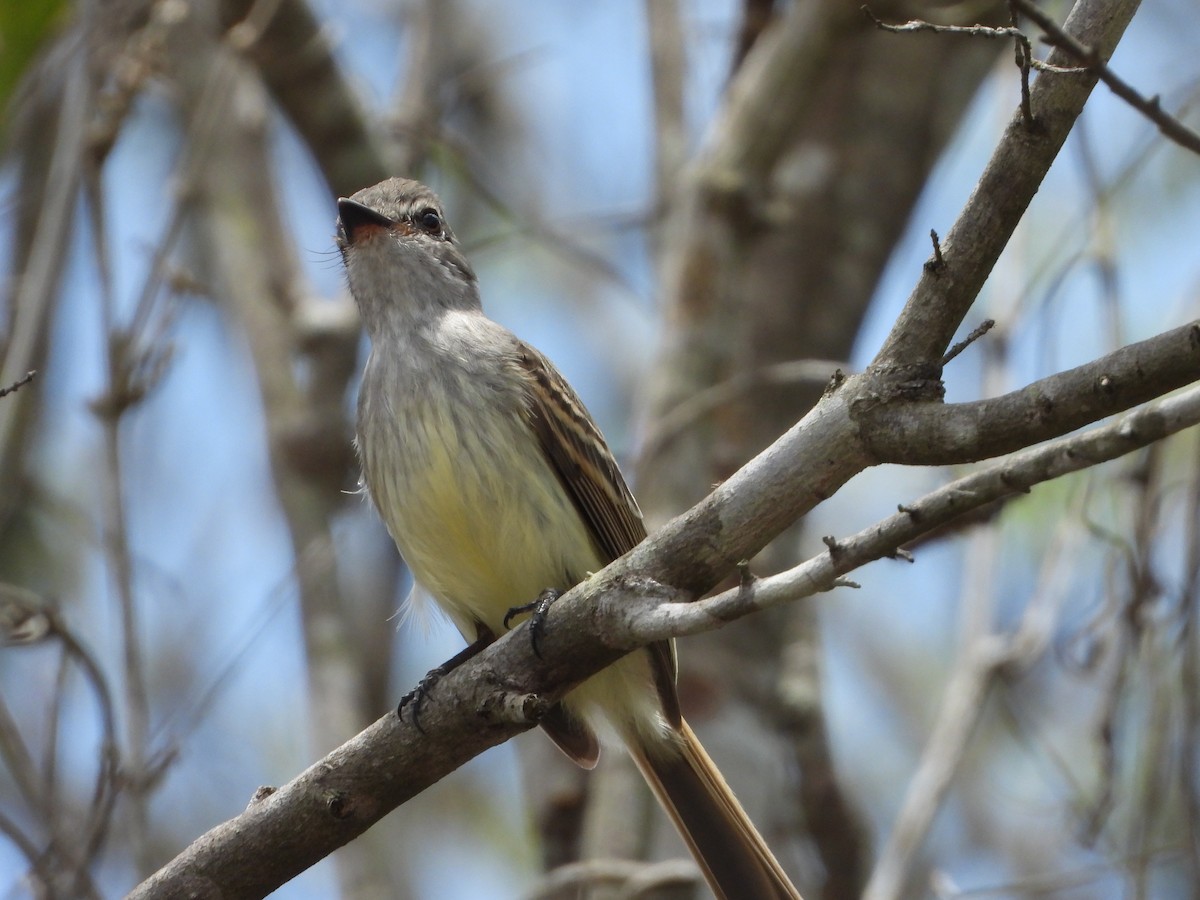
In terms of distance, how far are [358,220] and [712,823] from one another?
211 cm

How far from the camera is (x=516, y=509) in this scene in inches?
147

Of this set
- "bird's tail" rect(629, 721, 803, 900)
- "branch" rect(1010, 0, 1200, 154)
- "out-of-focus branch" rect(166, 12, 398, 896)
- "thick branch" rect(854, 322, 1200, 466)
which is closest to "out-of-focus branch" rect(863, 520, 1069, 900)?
"bird's tail" rect(629, 721, 803, 900)

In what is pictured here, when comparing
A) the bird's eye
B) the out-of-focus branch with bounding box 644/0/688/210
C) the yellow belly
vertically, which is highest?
the out-of-focus branch with bounding box 644/0/688/210

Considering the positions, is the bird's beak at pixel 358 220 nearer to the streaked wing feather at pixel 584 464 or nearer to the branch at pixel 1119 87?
the streaked wing feather at pixel 584 464

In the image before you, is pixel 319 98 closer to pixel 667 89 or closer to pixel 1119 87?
pixel 667 89

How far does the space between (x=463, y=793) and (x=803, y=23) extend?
5.00 metres

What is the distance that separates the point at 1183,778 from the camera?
4047 millimetres

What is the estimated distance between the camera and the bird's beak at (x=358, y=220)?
4363 mm

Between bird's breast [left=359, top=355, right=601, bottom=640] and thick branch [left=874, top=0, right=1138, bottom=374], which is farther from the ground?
bird's breast [left=359, top=355, right=601, bottom=640]

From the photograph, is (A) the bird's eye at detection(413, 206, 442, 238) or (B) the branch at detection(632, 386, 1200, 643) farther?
(A) the bird's eye at detection(413, 206, 442, 238)

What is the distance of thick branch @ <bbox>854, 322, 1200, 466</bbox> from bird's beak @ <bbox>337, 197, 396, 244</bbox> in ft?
7.82

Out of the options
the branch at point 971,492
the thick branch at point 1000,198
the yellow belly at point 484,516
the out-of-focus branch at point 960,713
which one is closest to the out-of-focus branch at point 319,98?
the yellow belly at point 484,516

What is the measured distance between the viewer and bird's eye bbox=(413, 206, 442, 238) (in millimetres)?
4680

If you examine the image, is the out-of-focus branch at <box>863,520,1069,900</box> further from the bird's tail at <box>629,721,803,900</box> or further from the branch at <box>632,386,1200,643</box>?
the branch at <box>632,386,1200,643</box>
